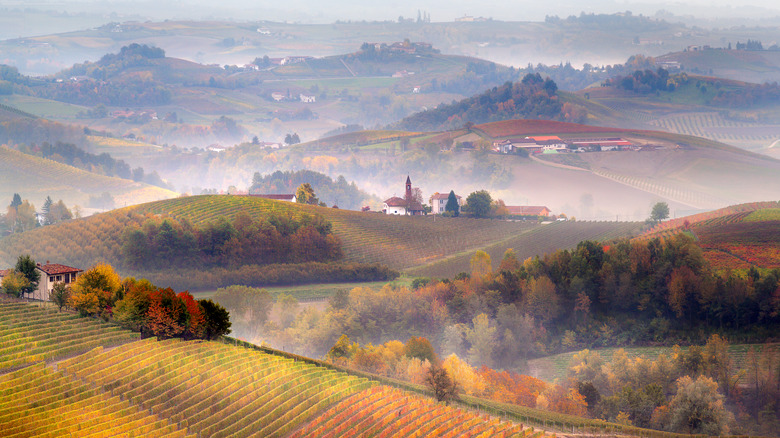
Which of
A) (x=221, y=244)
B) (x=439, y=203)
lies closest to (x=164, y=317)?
(x=221, y=244)

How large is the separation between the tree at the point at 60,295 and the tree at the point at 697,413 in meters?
33.4

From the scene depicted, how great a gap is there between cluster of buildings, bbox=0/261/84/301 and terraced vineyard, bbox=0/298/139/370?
12.4 ft

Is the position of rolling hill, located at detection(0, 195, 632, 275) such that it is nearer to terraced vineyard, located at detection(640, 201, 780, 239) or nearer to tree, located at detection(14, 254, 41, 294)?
terraced vineyard, located at detection(640, 201, 780, 239)

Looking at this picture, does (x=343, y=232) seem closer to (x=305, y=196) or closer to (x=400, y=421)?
(x=305, y=196)

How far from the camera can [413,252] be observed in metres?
87.3

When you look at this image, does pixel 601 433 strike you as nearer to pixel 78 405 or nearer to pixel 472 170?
pixel 78 405

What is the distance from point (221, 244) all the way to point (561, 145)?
103311mm

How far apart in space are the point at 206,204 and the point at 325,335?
141ft

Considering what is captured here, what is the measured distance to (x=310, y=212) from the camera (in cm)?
9662

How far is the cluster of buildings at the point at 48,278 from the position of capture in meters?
51.7

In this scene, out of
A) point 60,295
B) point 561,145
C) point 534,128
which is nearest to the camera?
point 60,295

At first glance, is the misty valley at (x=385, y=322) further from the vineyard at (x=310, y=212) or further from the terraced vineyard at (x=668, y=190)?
the terraced vineyard at (x=668, y=190)

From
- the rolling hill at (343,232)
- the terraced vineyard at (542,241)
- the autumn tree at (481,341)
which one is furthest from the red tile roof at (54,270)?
the terraced vineyard at (542,241)

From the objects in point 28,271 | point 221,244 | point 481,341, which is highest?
point 28,271
